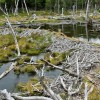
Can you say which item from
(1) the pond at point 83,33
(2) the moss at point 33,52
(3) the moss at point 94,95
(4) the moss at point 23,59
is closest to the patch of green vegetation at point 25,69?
(4) the moss at point 23,59

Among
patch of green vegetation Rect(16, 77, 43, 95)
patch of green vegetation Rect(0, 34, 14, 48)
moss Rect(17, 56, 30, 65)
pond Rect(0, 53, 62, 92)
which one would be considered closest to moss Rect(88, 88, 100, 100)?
patch of green vegetation Rect(16, 77, 43, 95)

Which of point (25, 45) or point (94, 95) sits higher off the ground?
point (94, 95)

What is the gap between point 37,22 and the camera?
59.3 m

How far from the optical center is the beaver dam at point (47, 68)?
16.2 metres

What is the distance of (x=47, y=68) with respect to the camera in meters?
23.0

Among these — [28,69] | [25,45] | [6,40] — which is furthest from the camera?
[6,40]

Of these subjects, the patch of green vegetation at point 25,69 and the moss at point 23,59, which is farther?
the moss at point 23,59

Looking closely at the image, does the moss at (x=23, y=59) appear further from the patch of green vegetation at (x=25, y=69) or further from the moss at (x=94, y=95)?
the moss at (x=94, y=95)

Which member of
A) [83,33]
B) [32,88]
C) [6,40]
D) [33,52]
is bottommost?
[83,33]

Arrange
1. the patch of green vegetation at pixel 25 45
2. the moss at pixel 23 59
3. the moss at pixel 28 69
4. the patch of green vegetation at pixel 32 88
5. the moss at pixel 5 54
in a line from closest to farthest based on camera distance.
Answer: the patch of green vegetation at pixel 32 88, the moss at pixel 28 69, the moss at pixel 23 59, the moss at pixel 5 54, the patch of green vegetation at pixel 25 45

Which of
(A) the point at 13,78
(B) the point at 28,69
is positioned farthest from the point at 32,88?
(B) the point at 28,69

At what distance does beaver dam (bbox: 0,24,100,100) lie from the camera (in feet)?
53.3

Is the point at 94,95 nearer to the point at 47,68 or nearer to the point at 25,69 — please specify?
the point at 47,68

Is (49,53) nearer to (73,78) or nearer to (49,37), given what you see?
(49,37)
